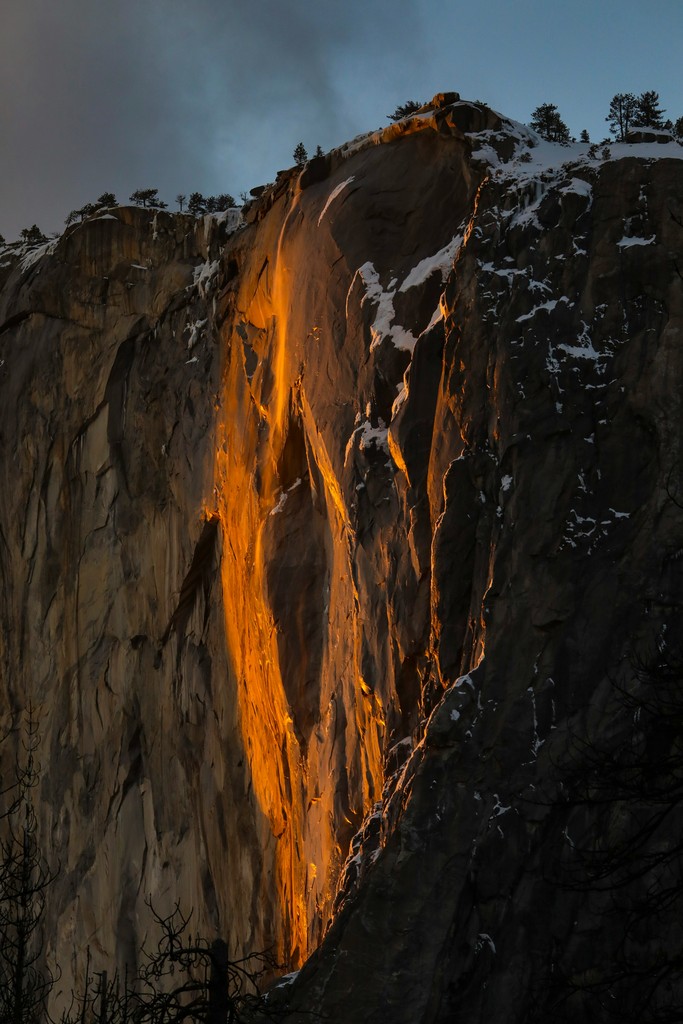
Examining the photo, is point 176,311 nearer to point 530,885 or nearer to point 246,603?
point 246,603

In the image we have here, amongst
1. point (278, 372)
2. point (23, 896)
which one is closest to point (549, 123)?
point (278, 372)

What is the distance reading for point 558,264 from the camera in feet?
69.5

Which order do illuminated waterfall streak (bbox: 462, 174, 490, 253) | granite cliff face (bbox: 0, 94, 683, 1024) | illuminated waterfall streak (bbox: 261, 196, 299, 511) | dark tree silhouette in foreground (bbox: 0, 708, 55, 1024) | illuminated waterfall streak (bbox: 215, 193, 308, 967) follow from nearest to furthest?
dark tree silhouette in foreground (bbox: 0, 708, 55, 1024) < granite cliff face (bbox: 0, 94, 683, 1024) < illuminated waterfall streak (bbox: 462, 174, 490, 253) < illuminated waterfall streak (bbox: 215, 193, 308, 967) < illuminated waterfall streak (bbox: 261, 196, 299, 511)

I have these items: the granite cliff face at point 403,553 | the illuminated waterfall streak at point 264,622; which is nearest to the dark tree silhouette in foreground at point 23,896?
the granite cliff face at point 403,553

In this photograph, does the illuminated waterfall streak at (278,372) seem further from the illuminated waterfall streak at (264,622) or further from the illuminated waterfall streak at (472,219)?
the illuminated waterfall streak at (472,219)

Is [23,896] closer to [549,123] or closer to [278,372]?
[278,372]

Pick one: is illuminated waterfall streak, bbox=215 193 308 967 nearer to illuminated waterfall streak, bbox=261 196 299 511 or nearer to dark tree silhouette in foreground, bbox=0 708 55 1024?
illuminated waterfall streak, bbox=261 196 299 511

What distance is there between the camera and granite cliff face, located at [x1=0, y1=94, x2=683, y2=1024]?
18.8 meters

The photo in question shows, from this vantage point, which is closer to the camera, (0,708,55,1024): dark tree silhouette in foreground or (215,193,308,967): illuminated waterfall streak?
(0,708,55,1024): dark tree silhouette in foreground

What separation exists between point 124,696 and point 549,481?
21343 millimetres

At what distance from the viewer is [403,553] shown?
22281 millimetres

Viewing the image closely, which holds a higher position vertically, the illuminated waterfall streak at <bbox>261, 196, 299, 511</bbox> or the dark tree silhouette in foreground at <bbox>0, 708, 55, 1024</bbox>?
the illuminated waterfall streak at <bbox>261, 196, 299, 511</bbox>

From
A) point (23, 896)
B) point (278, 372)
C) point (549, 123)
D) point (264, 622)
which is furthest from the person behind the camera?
point (549, 123)

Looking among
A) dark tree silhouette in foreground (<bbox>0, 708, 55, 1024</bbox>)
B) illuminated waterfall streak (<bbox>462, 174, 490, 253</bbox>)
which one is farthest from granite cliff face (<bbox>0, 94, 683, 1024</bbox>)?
dark tree silhouette in foreground (<bbox>0, 708, 55, 1024</bbox>)
